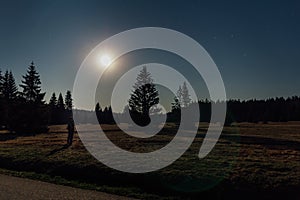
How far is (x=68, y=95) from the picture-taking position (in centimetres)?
10762

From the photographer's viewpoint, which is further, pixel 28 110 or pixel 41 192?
pixel 28 110

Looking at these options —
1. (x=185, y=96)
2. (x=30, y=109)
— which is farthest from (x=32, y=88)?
(x=185, y=96)

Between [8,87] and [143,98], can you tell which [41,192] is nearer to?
[143,98]

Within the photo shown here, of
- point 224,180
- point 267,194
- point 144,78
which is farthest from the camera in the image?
point 144,78

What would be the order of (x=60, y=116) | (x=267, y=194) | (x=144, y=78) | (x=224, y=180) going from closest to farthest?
(x=267, y=194)
(x=224, y=180)
(x=144, y=78)
(x=60, y=116)

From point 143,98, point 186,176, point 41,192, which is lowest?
point 41,192

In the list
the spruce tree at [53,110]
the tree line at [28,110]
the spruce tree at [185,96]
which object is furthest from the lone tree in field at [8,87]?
the spruce tree at [185,96]

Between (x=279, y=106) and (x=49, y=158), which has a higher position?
(x=279, y=106)

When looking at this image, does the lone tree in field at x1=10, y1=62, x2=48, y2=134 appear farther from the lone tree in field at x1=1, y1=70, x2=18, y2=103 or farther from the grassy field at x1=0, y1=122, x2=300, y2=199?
the grassy field at x1=0, y1=122, x2=300, y2=199

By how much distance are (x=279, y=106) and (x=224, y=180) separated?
110 meters

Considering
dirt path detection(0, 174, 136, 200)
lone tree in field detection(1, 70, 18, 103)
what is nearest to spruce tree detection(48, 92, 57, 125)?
lone tree in field detection(1, 70, 18, 103)

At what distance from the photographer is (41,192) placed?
1082 centimetres

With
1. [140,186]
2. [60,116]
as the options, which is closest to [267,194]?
[140,186]

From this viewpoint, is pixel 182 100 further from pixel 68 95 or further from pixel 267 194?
pixel 267 194
